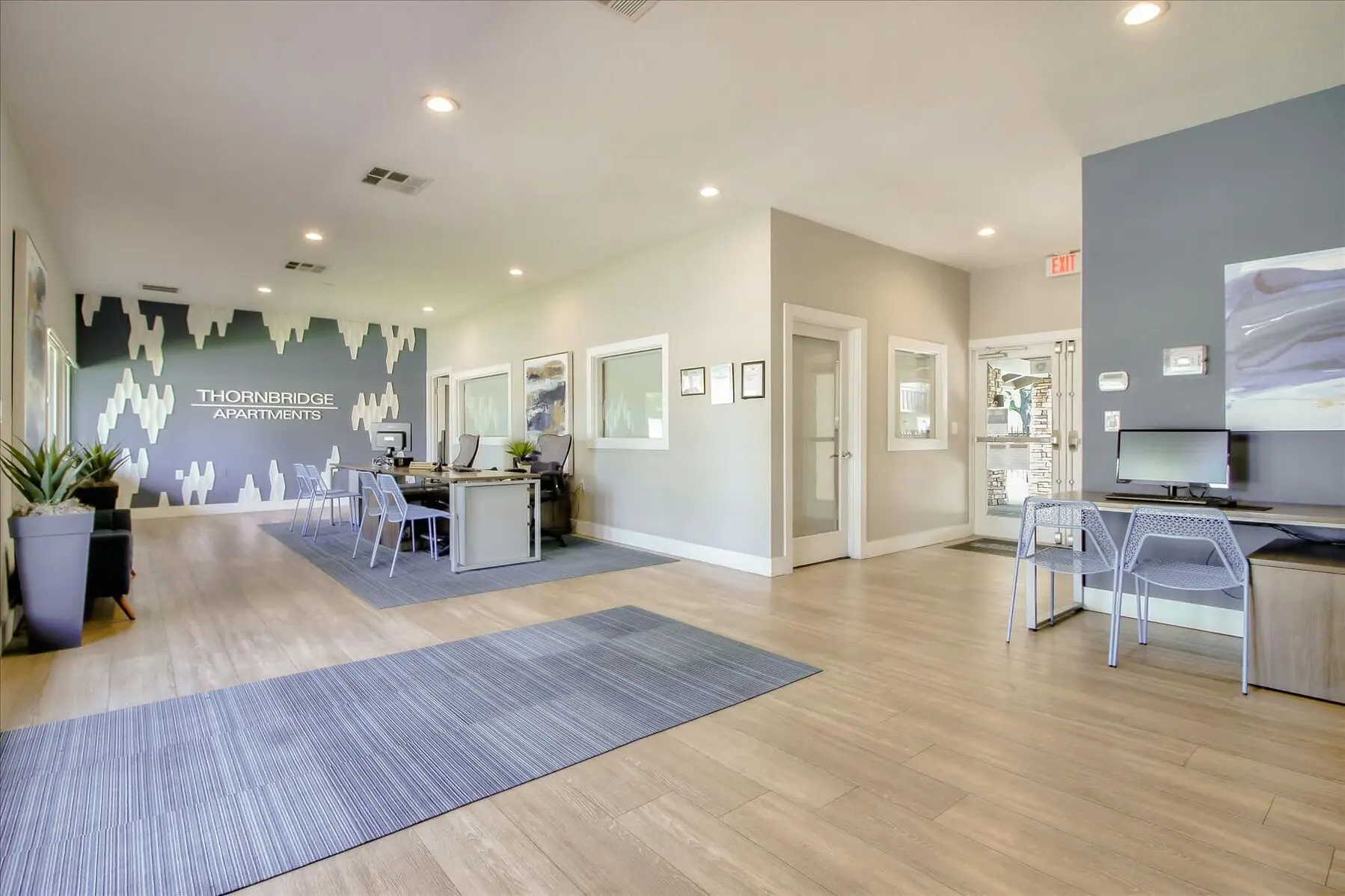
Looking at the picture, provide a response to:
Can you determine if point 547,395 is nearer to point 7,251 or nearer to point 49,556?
point 7,251

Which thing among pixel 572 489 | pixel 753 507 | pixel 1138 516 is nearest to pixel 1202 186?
pixel 1138 516

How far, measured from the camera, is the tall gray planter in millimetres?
3428

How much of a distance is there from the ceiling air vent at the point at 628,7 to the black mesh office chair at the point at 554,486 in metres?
4.64

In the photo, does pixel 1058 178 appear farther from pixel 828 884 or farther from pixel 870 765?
pixel 828 884

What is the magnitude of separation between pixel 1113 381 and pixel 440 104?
175 inches

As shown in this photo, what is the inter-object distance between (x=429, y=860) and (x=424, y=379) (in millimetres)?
10313

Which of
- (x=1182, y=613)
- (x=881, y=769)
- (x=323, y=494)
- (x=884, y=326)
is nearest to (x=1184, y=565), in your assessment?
(x=1182, y=613)

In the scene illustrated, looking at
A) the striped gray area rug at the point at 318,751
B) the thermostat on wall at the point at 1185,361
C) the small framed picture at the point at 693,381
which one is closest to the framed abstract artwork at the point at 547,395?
the small framed picture at the point at 693,381

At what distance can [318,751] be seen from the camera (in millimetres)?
2352

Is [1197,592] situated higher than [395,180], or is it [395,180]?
[395,180]

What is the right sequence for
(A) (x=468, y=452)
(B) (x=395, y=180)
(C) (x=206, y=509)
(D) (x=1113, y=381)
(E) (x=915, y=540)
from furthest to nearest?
(C) (x=206, y=509), (A) (x=468, y=452), (E) (x=915, y=540), (B) (x=395, y=180), (D) (x=1113, y=381)

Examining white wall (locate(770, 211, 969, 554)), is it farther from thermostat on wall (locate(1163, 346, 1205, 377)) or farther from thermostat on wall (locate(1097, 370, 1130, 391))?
thermostat on wall (locate(1163, 346, 1205, 377))

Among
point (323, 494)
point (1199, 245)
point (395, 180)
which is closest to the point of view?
point (1199, 245)

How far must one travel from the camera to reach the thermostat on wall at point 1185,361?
377 cm
